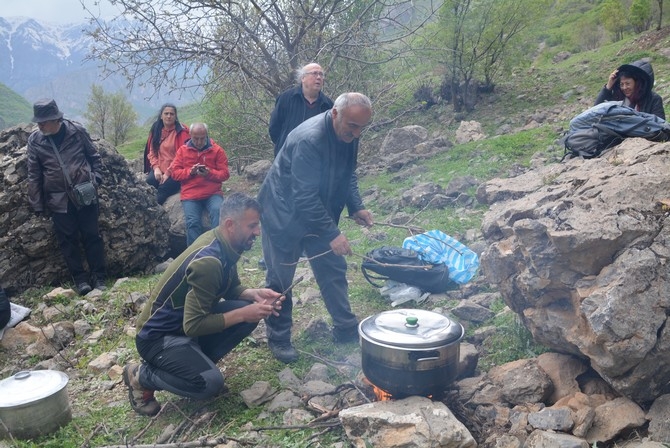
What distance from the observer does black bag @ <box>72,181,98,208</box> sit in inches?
250

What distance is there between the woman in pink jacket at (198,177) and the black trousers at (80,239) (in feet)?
3.63

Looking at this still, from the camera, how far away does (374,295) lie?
230 inches

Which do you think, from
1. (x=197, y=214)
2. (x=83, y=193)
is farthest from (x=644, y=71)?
(x=83, y=193)

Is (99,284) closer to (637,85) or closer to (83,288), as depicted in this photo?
(83,288)

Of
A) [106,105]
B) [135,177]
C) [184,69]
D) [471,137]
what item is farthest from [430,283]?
[106,105]

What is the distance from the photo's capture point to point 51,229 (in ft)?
22.9

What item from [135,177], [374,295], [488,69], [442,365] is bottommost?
[374,295]

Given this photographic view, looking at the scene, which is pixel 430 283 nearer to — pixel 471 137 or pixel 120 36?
pixel 120 36

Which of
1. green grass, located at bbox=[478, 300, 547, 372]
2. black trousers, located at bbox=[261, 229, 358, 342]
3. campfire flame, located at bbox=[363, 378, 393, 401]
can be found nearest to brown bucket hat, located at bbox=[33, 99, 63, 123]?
black trousers, located at bbox=[261, 229, 358, 342]

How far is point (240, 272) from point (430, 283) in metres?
2.74

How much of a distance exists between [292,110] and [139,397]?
11.4 feet

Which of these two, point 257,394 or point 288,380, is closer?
point 257,394

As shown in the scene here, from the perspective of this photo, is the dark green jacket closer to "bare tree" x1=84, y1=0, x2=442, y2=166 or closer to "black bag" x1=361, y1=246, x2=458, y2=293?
"black bag" x1=361, y1=246, x2=458, y2=293

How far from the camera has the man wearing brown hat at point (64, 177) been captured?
630 centimetres
